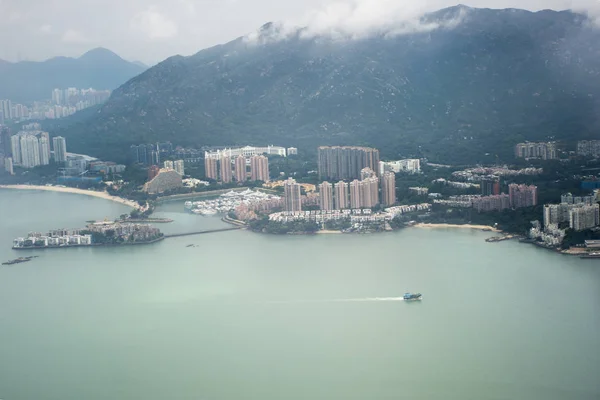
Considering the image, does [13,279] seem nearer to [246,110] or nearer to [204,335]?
[204,335]

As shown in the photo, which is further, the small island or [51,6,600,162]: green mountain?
→ [51,6,600,162]: green mountain

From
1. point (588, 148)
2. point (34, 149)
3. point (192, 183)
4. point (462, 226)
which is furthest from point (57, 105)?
point (588, 148)

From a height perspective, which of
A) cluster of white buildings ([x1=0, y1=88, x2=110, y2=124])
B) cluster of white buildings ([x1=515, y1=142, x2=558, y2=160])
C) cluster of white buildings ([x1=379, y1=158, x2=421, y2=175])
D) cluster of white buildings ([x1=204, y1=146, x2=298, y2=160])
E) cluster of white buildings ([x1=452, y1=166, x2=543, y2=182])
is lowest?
cluster of white buildings ([x1=452, y1=166, x2=543, y2=182])

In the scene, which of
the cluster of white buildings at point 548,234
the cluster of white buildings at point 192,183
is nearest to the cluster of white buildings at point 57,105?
the cluster of white buildings at point 192,183

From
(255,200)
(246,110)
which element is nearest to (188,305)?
(255,200)

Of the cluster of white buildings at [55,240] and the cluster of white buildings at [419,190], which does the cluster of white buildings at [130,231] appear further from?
the cluster of white buildings at [419,190]

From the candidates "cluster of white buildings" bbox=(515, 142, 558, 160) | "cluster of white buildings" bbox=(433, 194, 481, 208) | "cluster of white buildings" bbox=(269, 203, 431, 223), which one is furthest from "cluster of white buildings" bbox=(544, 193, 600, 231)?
"cluster of white buildings" bbox=(515, 142, 558, 160)

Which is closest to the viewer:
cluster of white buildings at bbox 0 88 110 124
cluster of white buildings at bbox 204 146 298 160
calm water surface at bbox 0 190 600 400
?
calm water surface at bbox 0 190 600 400

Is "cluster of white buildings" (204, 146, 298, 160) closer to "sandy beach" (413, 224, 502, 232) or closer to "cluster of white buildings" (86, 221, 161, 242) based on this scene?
"cluster of white buildings" (86, 221, 161, 242)
